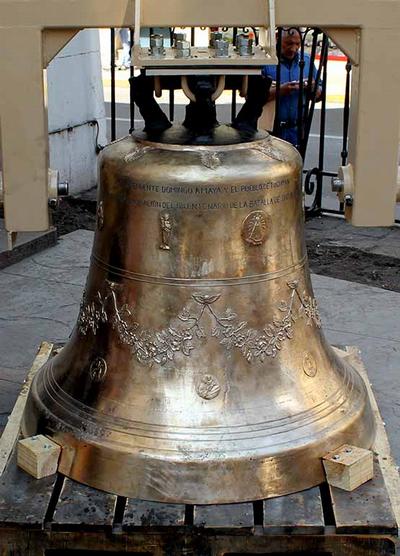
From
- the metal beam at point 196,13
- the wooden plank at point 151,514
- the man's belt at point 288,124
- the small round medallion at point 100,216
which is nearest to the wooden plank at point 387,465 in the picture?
the wooden plank at point 151,514

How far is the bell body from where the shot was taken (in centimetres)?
225

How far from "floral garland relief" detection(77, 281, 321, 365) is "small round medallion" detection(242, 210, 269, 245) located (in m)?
0.16

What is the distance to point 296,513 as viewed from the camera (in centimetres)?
220

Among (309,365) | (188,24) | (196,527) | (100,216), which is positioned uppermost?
(188,24)

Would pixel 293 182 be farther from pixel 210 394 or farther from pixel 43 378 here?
pixel 43 378

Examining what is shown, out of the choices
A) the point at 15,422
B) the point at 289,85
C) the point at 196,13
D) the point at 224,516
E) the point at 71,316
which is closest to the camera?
the point at 196,13

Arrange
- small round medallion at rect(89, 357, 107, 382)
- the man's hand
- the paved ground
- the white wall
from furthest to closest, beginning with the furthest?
1. the man's hand
2. the white wall
3. the paved ground
4. small round medallion at rect(89, 357, 107, 382)

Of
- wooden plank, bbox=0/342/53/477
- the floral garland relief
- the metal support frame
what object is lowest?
wooden plank, bbox=0/342/53/477

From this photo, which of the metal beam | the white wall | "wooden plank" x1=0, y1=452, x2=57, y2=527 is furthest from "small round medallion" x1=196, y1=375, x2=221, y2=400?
the white wall

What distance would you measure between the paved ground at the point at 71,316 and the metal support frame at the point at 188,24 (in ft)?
3.56

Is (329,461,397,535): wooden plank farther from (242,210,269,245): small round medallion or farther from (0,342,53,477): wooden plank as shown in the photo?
(0,342,53,477): wooden plank

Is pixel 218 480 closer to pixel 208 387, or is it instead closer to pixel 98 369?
pixel 208 387

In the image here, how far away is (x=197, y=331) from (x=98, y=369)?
293mm

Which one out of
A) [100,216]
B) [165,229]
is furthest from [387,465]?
[100,216]
